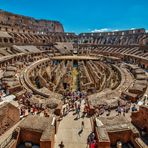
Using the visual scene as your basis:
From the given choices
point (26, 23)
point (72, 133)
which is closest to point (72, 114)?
point (72, 133)

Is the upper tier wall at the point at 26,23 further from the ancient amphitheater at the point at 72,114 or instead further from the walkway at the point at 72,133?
the walkway at the point at 72,133

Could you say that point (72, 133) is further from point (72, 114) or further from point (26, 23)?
point (26, 23)

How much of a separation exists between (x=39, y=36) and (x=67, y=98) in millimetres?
48892

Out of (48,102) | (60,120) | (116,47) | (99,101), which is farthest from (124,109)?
(116,47)

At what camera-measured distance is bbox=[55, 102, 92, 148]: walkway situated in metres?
11.7

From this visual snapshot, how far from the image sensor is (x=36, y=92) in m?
21.0

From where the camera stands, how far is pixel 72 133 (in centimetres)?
1285

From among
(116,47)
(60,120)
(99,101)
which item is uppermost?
(116,47)

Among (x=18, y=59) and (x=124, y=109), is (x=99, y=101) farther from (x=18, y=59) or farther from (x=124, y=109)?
(x=18, y=59)

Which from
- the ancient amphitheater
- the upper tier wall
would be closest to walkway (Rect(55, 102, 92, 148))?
the ancient amphitheater

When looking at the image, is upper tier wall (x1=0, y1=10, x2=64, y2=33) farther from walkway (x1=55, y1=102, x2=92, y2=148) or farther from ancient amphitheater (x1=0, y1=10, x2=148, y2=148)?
walkway (x1=55, y1=102, x2=92, y2=148)

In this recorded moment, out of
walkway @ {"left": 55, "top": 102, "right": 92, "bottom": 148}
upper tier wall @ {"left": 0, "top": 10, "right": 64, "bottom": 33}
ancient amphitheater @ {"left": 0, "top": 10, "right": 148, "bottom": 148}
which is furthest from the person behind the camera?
upper tier wall @ {"left": 0, "top": 10, "right": 64, "bottom": 33}

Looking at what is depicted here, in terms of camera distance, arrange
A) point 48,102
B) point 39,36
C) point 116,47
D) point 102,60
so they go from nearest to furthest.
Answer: point 48,102 < point 102,60 < point 116,47 < point 39,36

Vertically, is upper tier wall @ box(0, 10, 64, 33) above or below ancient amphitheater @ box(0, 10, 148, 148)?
above
